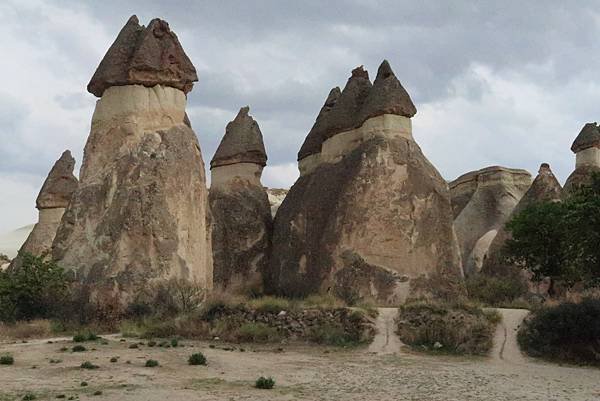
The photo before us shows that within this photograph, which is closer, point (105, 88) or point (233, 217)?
point (105, 88)

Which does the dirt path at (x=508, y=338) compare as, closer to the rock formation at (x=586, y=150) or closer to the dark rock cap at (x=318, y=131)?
the dark rock cap at (x=318, y=131)

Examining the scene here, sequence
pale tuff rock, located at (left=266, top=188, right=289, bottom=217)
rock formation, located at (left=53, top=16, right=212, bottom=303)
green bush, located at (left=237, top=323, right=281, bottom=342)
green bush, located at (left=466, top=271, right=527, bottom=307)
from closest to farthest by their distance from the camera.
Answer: green bush, located at (left=237, top=323, right=281, bottom=342), rock formation, located at (left=53, top=16, right=212, bottom=303), green bush, located at (left=466, top=271, right=527, bottom=307), pale tuff rock, located at (left=266, top=188, right=289, bottom=217)

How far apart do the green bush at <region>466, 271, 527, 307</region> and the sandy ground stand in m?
7.24

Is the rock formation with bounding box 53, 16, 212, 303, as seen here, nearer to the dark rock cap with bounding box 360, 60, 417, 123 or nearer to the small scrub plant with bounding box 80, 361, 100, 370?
the dark rock cap with bounding box 360, 60, 417, 123

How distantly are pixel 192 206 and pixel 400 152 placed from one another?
614 cm

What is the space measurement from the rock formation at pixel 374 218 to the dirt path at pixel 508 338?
14.3 feet

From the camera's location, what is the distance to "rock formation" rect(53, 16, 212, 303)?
52.9 feet

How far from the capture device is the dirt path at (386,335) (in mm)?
13117

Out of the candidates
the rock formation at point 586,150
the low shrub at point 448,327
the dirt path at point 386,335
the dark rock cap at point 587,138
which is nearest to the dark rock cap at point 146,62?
the dirt path at point 386,335

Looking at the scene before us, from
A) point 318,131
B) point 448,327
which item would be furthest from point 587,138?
point 448,327

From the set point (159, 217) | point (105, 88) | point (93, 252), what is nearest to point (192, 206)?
point (159, 217)

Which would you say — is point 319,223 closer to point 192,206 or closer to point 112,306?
point 192,206

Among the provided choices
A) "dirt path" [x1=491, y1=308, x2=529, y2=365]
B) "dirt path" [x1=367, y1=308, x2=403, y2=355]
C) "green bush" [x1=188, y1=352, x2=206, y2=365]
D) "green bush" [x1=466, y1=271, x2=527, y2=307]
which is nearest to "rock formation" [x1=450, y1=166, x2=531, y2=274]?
"green bush" [x1=466, y1=271, x2=527, y2=307]

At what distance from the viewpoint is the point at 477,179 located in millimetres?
32219
